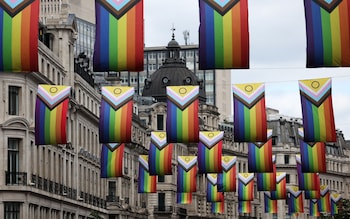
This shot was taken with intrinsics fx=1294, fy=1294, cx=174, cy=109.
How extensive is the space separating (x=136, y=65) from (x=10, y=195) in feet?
112

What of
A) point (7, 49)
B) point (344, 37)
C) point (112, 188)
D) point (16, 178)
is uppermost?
point (112, 188)

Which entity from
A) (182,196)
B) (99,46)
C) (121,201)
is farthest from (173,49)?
(99,46)

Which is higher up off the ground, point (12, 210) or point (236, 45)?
point (236, 45)

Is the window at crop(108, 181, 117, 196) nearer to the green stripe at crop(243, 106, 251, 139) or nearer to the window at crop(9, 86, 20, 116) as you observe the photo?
the window at crop(9, 86, 20, 116)

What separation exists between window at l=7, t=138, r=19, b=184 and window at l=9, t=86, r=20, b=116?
1713mm

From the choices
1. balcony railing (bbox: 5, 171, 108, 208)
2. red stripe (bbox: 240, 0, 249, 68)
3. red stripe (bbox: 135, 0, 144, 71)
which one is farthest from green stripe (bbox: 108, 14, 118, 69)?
balcony railing (bbox: 5, 171, 108, 208)

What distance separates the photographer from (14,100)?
79.4 m

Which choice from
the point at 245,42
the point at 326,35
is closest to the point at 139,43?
the point at 245,42

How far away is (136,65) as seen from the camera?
45.1 metres

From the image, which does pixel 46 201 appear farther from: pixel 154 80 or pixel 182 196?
pixel 154 80

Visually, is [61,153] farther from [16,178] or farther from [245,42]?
[245,42]

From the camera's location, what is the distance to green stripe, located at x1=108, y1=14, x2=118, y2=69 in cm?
4522

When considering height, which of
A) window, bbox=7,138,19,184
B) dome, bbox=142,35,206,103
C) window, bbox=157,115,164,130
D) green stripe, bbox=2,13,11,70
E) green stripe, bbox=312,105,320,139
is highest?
dome, bbox=142,35,206,103

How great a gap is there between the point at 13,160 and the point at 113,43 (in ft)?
114
